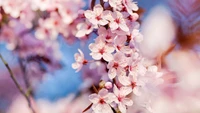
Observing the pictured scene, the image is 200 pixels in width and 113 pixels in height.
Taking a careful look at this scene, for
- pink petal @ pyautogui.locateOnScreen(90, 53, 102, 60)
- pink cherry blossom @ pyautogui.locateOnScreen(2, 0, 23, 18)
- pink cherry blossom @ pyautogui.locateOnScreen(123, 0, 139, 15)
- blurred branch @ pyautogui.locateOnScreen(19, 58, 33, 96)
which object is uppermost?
pink cherry blossom @ pyautogui.locateOnScreen(2, 0, 23, 18)

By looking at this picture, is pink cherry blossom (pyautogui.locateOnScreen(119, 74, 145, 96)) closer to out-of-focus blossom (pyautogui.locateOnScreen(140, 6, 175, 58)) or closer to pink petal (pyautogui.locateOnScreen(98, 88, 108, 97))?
pink petal (pyautogui.locateOnScreen(98, 88, 108, 97))

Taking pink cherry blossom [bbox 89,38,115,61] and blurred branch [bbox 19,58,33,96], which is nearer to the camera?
pink cherry blossom [bbox 89,38,115,61]

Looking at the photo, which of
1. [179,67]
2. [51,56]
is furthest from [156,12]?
[51,56]

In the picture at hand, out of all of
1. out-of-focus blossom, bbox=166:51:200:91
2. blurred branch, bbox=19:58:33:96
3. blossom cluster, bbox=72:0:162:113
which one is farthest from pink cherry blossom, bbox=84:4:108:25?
blurred branch, bbox=19:58:33:96

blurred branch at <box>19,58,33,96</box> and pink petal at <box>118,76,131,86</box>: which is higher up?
blurred branch at <box>19,58,33,96</box>

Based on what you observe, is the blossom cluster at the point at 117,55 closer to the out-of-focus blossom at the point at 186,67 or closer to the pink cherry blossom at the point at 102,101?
the pink cherry blossom at the point at 102,101

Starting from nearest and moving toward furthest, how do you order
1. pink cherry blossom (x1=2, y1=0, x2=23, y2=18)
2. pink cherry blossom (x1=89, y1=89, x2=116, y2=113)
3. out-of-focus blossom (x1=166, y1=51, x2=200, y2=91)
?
pink cherry blossom (x1=89, y1=89, x2=116, y2=113)
out-of-focus blossom (x1=166, y1=51, x2=200, y2=91)
pink cherry blossom (x1=2, y1=0, x2=23, y2=18)

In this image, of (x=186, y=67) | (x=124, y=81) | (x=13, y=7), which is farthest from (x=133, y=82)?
(x=13, y=7)

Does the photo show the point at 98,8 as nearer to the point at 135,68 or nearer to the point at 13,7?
the point at 135,68
